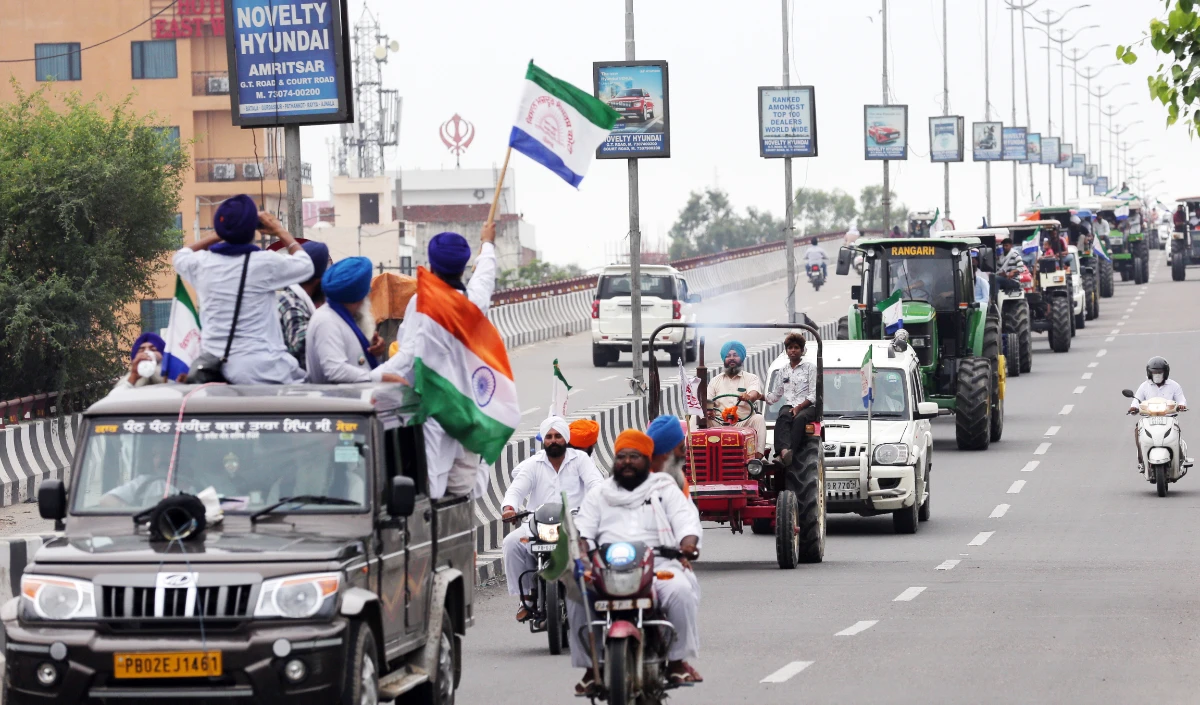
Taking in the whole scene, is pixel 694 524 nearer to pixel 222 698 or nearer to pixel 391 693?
pixel 391 693

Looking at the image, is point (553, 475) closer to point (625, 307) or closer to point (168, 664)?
point (168, 664)

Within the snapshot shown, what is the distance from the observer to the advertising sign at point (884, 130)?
5756cm

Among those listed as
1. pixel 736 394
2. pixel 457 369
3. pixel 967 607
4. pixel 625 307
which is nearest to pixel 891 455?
pixel 736 394

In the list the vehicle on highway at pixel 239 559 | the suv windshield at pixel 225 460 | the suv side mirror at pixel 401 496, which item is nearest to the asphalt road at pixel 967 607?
the vehicle on highway at pixel 239 559

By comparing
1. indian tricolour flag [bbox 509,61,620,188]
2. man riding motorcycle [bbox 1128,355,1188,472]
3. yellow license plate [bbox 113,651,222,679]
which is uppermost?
indian tricolour flag [bbox 509,61,620,188]

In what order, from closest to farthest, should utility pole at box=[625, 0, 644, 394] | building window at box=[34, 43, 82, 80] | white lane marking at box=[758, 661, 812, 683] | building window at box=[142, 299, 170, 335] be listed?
white lane marking at box=[758, 661, 812, 683] < utility pole at box=[625, 0, 644, 394] < building window at box=[142, 299, 170, 335] < building window at box=[34, 43, 82, 80]

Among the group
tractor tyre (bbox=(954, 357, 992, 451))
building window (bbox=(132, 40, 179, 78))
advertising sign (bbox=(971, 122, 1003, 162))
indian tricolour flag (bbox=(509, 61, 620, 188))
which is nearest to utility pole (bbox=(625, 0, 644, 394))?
tractor tyre (bbox=(954, 357, 992, 451))

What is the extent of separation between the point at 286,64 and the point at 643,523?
8.43 m

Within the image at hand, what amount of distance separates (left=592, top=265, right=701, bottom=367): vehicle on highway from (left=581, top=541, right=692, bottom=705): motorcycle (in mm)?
31849

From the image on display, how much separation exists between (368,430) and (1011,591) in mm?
8299

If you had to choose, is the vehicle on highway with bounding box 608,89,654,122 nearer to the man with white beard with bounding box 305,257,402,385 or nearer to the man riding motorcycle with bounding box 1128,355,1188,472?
the man riding motorcycle with bounding box 1128,355,1188,472

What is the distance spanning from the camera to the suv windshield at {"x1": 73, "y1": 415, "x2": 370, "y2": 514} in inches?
349

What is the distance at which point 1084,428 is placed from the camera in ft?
105

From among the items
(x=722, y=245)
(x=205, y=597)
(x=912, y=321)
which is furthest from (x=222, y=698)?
(x=722, y=245)
